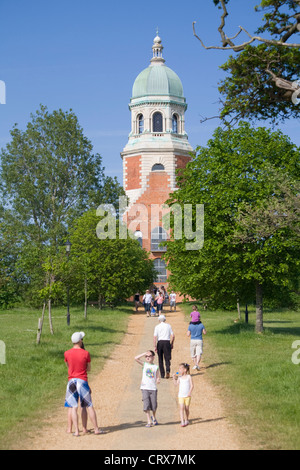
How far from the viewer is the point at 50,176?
48.6m

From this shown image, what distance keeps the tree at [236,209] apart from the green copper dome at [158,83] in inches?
1173

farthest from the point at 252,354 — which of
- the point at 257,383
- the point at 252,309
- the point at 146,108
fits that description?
the point at 146,108

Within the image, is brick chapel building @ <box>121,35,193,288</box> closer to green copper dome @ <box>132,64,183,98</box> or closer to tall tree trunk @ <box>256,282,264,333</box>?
green copper dome @ <box>132,64,183,98</box>

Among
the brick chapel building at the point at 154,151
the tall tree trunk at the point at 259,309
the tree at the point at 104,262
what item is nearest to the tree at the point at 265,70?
the tall tree trunk at the point at 259,309

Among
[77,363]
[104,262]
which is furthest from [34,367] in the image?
[104,262]

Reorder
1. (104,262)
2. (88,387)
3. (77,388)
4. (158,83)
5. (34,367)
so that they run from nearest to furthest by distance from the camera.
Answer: (77,388) → (88,387) → (34,367) → (104,262) → (158,83)

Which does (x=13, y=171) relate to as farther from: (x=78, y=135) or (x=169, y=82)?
(x=169, y=82)

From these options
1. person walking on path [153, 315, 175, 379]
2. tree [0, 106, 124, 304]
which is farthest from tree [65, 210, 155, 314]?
person walking on path [153, 315, 175, 379]

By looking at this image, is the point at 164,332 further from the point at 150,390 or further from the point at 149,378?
the point at 150,390

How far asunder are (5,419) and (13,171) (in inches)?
1542

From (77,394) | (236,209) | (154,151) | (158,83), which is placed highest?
(158,83)

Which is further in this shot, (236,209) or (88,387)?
(236,209)

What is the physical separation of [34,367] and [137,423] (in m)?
6.11

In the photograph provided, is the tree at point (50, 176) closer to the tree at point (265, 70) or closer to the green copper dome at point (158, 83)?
the green copper dome at point (158, 83)
